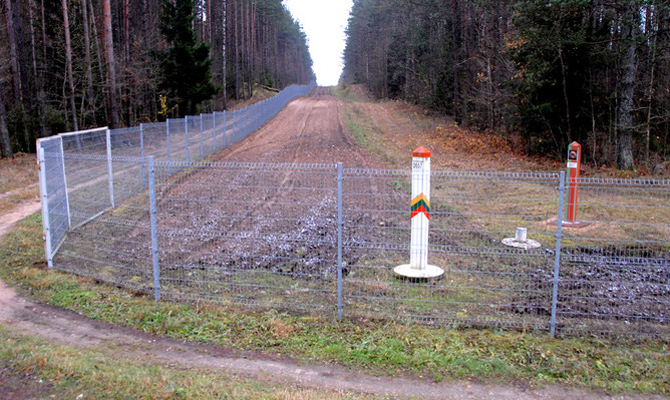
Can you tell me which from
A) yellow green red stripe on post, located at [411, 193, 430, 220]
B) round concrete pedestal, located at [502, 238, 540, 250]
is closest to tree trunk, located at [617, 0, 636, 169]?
round concrete pedestal, located at [502, 238, 540, 250]

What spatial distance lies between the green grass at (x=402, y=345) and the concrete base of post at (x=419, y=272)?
1.11 m

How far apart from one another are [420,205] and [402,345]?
2.23 m

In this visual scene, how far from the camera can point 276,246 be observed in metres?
8.27

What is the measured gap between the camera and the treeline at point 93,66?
25.4 m

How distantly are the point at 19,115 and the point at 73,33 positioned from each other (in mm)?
6645

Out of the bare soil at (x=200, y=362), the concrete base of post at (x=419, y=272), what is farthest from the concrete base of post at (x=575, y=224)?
the bare soil at (x=200, y=362)

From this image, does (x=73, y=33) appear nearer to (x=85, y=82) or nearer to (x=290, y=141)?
(x=85, y=82)

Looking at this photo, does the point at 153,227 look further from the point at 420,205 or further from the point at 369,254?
the point at 420,205

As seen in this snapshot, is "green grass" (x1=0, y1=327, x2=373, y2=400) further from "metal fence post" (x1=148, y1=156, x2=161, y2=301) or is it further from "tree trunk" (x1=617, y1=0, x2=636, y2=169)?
"tree trunk" (x1=617, y1=0, x2=636, y2=169)

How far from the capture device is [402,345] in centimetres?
543

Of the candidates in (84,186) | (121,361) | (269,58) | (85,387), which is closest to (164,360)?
(121,361)

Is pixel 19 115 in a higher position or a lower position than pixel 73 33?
lower

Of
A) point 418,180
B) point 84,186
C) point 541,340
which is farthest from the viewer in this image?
point 84,186

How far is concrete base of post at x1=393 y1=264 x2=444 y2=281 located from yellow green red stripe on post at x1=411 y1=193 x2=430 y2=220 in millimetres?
835
